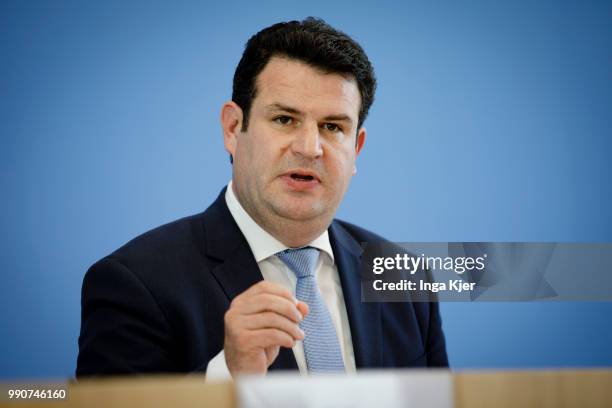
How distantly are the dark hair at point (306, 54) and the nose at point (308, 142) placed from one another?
7.5 inches

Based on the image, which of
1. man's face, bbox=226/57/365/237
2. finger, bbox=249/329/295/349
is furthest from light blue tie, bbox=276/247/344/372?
finger, bbox=249/329/295/349

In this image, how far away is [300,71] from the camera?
1725mm

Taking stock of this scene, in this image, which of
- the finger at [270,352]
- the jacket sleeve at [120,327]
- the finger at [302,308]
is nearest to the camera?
the finger at [302,308]

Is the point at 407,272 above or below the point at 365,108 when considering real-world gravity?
below

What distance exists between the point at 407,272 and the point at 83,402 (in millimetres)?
1612

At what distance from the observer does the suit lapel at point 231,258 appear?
157cm

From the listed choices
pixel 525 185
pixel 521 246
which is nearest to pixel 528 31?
pixel 525 185

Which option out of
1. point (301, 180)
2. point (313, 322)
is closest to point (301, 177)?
point (301, 180)

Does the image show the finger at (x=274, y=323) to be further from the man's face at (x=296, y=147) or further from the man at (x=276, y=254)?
the man's face at (x=296, y=147)

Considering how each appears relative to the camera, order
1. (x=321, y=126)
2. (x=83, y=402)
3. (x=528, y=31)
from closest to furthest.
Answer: (x=83, y=402), (x=321, y=126), (x=528, y=31)

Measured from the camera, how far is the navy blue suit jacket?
144 cm

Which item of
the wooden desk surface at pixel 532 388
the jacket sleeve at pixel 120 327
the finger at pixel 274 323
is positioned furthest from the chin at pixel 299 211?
the wooden desk surface at pixel 532 388

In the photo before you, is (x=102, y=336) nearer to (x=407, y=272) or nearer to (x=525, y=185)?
(x=407, y=272)

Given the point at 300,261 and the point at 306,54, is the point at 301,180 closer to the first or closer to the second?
the point at 300,261
